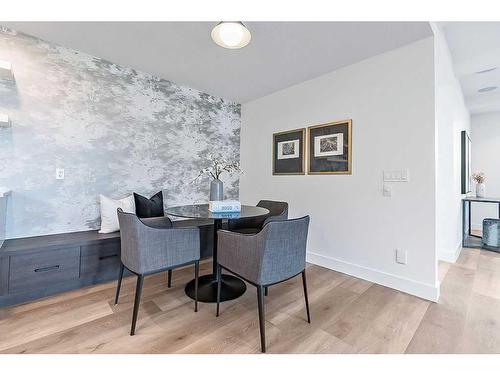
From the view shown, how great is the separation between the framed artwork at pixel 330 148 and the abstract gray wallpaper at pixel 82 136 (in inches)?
64.8

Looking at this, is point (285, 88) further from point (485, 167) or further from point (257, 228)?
point (485, 167)

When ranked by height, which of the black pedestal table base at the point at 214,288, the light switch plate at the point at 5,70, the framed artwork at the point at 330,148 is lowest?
the black pedestal table base at the point at 214,288

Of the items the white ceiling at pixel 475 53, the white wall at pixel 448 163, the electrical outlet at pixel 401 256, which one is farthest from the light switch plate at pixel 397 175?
the white ceiling at pixel 475 53

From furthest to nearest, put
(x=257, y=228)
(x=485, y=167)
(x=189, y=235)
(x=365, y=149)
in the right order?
(x=485, y=167), (x=257, y=228), (x=365, y=149), (x=189, y=235)

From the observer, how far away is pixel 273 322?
5.56 feet

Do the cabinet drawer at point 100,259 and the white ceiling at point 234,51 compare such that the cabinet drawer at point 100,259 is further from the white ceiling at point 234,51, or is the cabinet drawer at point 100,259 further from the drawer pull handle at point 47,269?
the white ceiling at point 234,51

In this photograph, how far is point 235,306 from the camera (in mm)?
1907

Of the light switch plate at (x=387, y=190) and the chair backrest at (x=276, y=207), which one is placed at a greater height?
the light switch plate at (x=387, y=190)

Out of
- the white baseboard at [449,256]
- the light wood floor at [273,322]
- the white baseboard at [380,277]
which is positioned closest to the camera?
the light wood floor at [273,322]

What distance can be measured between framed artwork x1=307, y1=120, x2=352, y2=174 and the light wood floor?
50.5 inches

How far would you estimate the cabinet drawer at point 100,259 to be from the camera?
2.15m

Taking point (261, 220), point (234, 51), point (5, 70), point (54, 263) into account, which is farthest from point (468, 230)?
point (5, 70)
